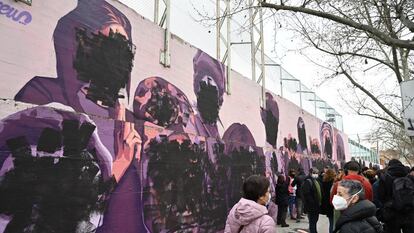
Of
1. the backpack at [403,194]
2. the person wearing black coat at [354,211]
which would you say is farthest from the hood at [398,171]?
the person wearing black coat at [354,211]

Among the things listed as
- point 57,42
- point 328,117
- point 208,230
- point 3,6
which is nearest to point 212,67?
point 208,230

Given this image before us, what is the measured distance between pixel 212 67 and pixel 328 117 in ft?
52.1

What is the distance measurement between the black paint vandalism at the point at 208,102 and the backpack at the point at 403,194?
13.9 feet

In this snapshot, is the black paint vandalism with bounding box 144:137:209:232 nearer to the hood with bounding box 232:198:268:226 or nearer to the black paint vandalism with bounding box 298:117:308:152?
the hood with bounding box 232:198:268:226

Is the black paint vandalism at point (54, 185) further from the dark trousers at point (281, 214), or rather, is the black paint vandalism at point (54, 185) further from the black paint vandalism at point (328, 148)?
the black paint vandalism at point (328, 148)

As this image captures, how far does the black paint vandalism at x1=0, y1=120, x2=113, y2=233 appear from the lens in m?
4.30

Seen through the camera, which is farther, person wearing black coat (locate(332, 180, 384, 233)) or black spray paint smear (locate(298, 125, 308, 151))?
black spray paint smear (locate(298, 125, 308, 151))

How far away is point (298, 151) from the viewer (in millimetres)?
16531

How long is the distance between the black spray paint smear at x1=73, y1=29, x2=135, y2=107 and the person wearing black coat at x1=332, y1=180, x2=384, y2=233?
371cm

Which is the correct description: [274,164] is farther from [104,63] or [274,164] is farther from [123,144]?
[104,63]

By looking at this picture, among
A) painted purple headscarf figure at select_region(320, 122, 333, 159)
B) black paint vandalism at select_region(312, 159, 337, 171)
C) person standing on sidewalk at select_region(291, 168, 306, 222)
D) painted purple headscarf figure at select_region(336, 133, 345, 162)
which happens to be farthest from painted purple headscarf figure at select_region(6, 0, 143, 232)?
painted purple headscarf figure at select_region(336, 133, 345, 162)

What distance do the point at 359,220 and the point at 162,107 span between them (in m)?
4.80

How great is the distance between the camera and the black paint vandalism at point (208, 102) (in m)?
8.59

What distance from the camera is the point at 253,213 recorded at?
2961mm
